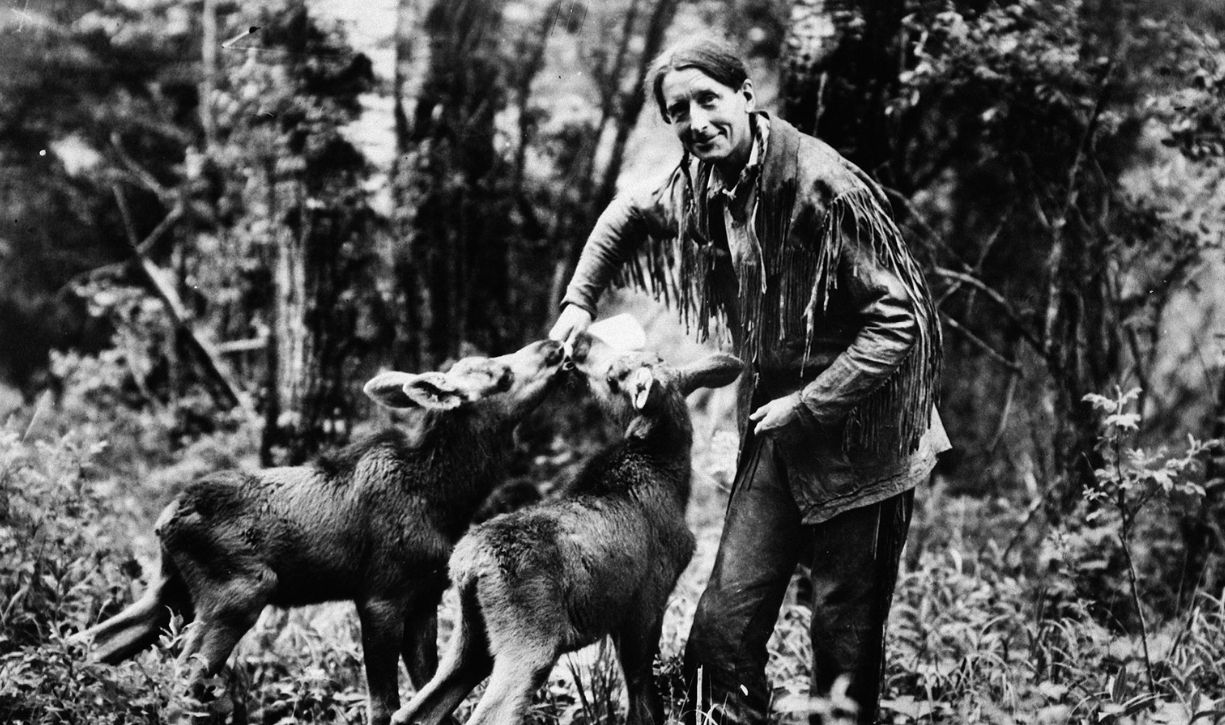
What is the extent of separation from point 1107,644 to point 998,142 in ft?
13.2

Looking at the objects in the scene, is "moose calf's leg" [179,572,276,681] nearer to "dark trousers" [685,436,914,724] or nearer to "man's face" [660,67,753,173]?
"dark trousers" [685,436,914,724]

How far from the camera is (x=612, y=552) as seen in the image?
187 inches

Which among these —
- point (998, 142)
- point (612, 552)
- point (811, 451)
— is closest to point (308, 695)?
point (612, 552)

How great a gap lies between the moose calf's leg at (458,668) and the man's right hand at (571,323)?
137 cm

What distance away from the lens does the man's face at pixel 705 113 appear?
4.43 m

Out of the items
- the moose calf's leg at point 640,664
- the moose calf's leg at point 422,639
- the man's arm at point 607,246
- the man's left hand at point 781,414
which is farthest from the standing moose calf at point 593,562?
the man's left hand at point 781,414

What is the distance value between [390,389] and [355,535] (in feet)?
2.32

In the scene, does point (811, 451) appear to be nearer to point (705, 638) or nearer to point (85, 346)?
point (705, 638)

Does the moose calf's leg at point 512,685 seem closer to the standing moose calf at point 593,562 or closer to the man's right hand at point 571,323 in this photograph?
the standing moose calf at point 593,562

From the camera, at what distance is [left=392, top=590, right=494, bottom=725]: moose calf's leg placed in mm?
4488

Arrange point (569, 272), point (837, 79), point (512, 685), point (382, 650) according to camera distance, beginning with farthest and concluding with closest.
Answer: point (569, 272), point (837, 79), point (382, 650), point (512, 685)

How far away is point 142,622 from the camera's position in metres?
5.09

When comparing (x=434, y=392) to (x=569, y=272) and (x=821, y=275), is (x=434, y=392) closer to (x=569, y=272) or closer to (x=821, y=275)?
(x=821, y=275)

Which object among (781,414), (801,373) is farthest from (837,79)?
(781,414)
